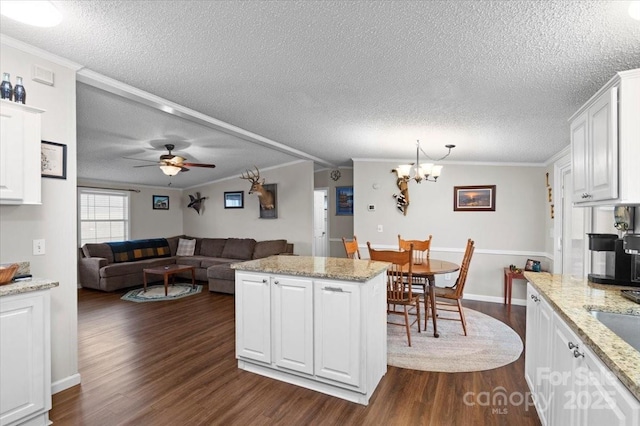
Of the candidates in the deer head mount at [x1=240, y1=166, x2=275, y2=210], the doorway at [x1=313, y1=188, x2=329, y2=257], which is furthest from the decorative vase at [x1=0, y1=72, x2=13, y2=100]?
the doorway at [x1=313, y1=188, x2=329, y2=257]

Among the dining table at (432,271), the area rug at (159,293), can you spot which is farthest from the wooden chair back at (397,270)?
the area rug at (159,293)

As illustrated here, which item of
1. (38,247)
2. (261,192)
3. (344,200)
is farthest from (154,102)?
(344,200)

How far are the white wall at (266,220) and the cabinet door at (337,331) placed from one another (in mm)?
4213

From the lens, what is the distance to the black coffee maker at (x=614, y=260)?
7.26ft

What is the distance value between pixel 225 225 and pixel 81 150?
348 centimetres

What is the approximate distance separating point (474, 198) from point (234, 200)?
5.05 meters

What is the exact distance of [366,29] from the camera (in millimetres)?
1771

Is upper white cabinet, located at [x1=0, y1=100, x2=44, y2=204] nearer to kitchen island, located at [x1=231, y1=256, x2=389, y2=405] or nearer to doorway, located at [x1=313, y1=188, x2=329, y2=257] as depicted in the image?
kitchen island, located at [x1=231, y1=256, x2=389, y2=405]

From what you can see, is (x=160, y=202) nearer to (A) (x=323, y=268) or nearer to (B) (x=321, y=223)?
(B) (x=321, y=223)

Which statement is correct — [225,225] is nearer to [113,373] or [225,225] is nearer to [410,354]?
[113,373]

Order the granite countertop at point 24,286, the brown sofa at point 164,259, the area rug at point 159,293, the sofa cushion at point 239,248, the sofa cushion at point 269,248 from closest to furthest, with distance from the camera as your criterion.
Result: the granite countertop at point 24,286
the area rug at point 159,293
the brown sofa at point 164,259
the sofa cushion at point 269,248
the sofa cushion at point 239,248

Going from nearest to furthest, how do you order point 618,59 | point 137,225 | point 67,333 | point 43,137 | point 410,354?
point 618,59
point 43,137
point 67,333
point 410,354
point 137,225

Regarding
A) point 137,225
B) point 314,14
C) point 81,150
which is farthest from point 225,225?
point 314,14

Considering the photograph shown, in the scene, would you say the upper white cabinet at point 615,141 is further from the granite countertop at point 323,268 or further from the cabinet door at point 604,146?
the granite countertop at point 323,268
